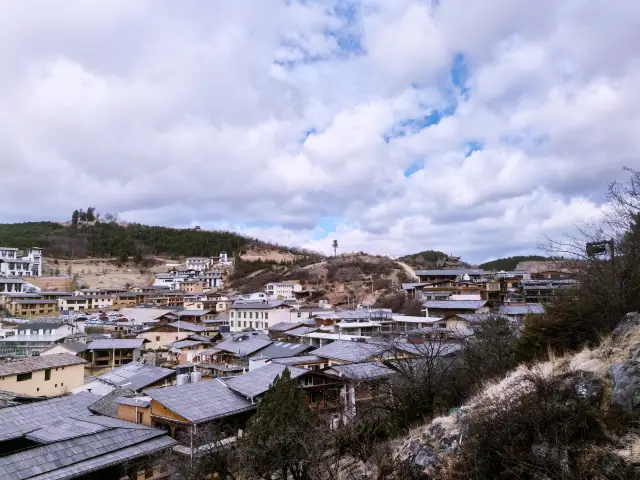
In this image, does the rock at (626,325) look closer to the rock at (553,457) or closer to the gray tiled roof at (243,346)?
the rock at (553,457)

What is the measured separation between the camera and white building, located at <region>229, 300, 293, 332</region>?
54688 millimetres

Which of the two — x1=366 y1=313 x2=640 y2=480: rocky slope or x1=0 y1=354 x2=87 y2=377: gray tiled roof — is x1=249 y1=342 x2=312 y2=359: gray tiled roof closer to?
x1=0 y1=354 x2=87 y2=377: gray tiled roof

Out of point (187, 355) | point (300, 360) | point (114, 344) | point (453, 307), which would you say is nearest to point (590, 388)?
point (300, 360)

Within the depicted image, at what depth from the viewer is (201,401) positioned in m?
18.3

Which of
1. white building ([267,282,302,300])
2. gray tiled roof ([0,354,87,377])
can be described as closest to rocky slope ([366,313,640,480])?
gray tiled roof ([0,354,87,377])

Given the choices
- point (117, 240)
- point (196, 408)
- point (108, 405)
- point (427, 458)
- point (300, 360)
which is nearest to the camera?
point (427, 458)

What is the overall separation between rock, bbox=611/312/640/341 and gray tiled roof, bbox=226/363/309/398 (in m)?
13.4

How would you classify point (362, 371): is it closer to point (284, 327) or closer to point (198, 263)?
point (284, 327)

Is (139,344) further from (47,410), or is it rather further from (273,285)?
(273,285)

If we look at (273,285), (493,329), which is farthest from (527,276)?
(493,329)

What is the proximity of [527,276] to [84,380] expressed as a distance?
59.8 meters

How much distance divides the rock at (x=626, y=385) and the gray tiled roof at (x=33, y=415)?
1643 cm

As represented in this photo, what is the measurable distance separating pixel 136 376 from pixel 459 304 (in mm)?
32623

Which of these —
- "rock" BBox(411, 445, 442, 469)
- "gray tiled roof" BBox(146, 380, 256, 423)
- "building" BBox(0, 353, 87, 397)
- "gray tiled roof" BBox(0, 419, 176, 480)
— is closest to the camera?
"rock" BBox(411, 445, 442, 469)
